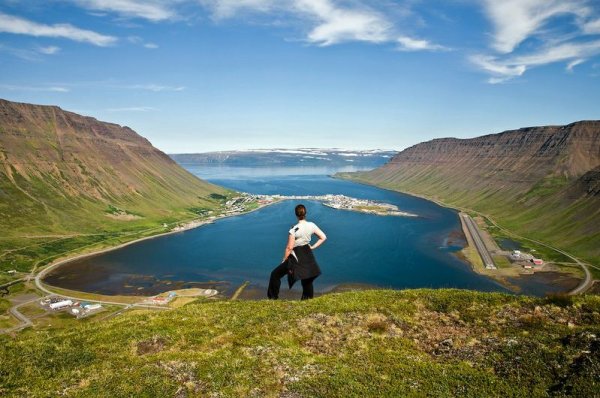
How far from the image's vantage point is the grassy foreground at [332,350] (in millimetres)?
11734

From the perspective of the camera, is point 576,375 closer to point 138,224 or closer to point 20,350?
point 20,350

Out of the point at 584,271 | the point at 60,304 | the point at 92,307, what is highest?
the point at 584,271

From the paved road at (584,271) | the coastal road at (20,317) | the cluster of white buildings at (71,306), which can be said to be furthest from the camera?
the paved road at (584,271)

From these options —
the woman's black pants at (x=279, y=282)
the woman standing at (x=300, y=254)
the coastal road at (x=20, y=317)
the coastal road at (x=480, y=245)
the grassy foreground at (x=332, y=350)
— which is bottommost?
the coastal road at (x=20, y=317)

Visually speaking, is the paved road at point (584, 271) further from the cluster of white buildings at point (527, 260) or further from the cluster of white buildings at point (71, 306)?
the cluster of white buildings at point (71, 306)

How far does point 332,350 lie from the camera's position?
14719mm

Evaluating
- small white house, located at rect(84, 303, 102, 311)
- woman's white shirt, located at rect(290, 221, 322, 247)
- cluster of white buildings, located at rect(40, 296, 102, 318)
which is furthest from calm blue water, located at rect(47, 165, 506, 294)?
woman's white shirt, located at rect(290, 221, 322, 247)

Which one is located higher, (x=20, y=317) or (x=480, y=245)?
(x=480, y=245)

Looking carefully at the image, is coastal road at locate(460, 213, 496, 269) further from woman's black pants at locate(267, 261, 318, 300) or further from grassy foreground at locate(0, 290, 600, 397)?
woman's black pants at locate(267, 261, 318, 300)

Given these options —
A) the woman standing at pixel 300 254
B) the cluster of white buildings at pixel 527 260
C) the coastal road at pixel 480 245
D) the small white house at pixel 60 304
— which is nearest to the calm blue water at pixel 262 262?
the coastal road at pixel 480 245

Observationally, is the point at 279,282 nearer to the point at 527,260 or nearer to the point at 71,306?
the point at 71,306

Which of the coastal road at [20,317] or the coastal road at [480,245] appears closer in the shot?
the coastal road at [20,317]

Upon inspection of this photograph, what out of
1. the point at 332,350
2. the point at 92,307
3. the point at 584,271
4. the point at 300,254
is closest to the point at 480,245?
the point at 584,271

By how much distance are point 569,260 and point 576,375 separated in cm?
13450
